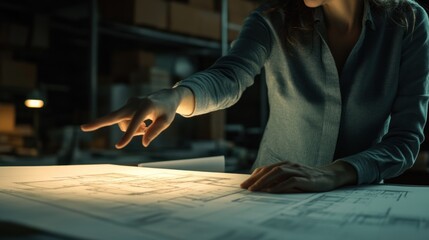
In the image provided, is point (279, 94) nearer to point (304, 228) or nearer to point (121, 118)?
point (121, 118)

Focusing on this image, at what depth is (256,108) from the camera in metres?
3.44

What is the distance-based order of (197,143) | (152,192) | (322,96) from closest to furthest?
(152,192) < (322,96) < (197,143)

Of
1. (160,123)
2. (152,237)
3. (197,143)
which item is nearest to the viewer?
(152,237)

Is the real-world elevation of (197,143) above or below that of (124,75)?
below

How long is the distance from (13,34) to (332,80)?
1.66 meters

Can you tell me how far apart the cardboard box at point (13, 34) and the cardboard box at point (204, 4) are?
1.05 metres

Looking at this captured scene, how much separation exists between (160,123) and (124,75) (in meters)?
1.89

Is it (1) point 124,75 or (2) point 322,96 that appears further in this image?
(1) point 124,75

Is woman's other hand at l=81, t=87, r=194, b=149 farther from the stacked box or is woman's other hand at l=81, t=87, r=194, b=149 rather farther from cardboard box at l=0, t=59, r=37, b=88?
the stacked box

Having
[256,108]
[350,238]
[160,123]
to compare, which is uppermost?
[256,108]

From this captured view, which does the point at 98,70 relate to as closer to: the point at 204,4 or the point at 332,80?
the point at 204,4

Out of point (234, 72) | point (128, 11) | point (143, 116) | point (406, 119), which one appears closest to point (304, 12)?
point (234, 72)

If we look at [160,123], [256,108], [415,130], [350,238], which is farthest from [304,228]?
[256,108]

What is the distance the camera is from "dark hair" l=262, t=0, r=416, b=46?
0.90 m
